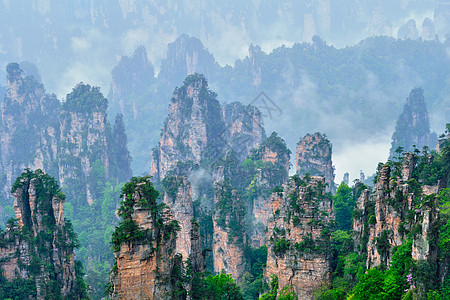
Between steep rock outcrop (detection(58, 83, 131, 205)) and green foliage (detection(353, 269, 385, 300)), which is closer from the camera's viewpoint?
green foliage (detection(353, 269, 385, 300))

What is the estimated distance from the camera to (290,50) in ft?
579

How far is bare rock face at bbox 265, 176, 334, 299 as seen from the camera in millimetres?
38219

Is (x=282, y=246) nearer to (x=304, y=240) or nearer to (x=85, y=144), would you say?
(x=304, y=240)

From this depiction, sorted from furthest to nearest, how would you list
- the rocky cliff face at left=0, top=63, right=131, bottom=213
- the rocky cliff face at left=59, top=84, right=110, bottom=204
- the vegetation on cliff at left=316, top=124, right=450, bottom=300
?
1. the rocky cliff face at left=0, top=63, right=131, bottom=213
2. the rocky cliff face at left=59, top=84, right=110, bottom=204
3. the vegetation on cliff at left=316, top=124, right=450, bottom=300

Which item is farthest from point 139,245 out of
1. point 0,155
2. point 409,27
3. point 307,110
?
point 409,27

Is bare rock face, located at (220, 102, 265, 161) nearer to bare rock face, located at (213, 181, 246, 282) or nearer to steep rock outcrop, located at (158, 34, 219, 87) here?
bare rock face, located at (213, 181, 246, 282)

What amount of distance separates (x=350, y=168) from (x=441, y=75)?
5577 cm

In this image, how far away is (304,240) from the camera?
38844 mm

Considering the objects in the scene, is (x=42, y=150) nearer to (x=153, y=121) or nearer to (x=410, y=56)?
(x=153, y=121)

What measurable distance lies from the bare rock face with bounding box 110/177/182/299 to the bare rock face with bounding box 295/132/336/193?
47524mm

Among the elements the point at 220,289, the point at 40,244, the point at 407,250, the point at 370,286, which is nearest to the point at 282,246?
the point at 220,289

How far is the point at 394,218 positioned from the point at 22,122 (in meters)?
92.6

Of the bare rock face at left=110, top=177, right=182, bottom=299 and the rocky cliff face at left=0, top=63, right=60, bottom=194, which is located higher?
the rocky cliff face at left=0, top=63, right=60, bottom=194

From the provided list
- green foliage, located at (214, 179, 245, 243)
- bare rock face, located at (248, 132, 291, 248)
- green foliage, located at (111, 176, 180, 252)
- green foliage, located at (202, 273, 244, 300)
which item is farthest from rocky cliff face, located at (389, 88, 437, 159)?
green foliage, located at (111, 176, 180, 252)
